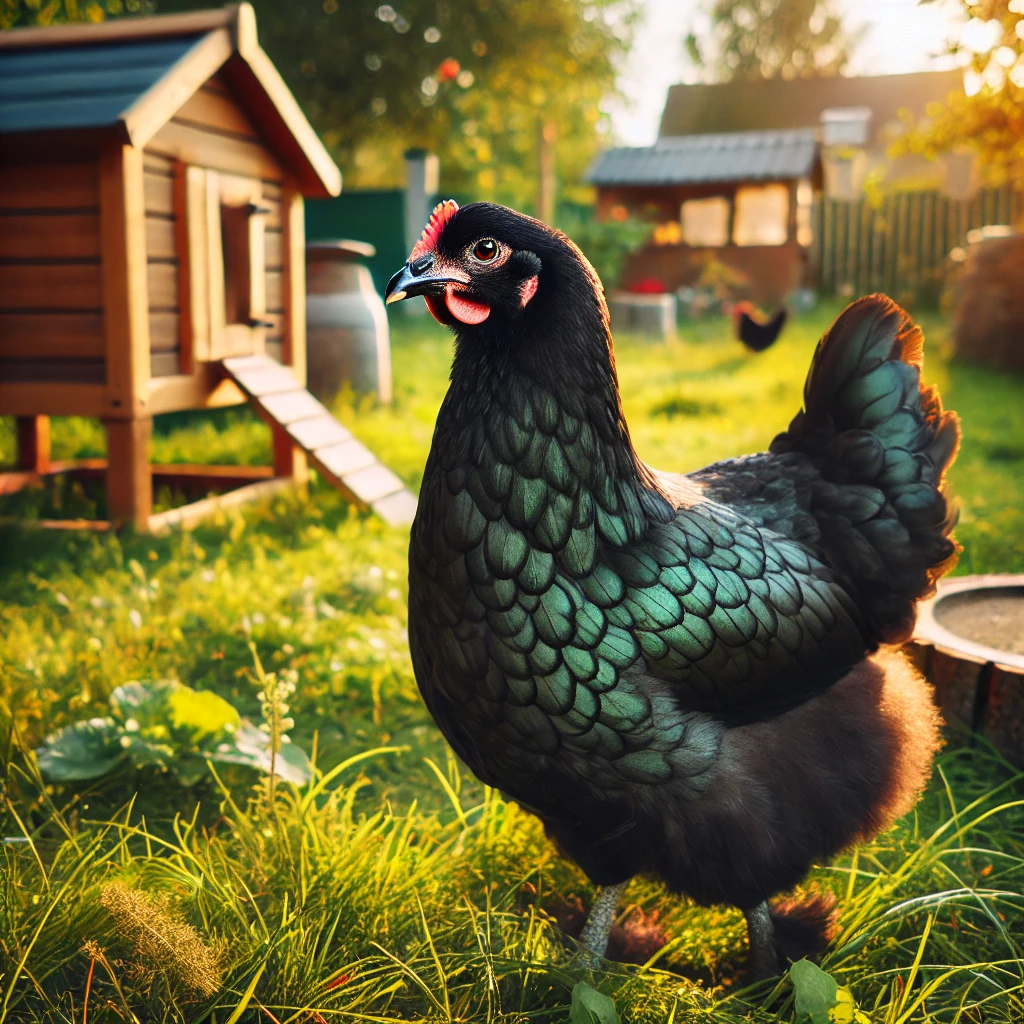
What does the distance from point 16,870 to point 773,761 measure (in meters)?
1.44

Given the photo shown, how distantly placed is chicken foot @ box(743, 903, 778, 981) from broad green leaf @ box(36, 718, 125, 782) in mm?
1505

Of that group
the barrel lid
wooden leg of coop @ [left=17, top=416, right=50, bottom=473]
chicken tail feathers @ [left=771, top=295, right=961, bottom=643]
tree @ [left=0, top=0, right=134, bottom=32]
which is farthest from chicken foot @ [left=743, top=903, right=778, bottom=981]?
the barrel lid

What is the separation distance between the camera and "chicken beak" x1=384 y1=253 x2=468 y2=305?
151 centimetres

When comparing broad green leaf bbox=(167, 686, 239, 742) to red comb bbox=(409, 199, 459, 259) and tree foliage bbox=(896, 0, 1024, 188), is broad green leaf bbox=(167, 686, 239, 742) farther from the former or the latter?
tree foliage bbox=(896, 0, 1024, 188)


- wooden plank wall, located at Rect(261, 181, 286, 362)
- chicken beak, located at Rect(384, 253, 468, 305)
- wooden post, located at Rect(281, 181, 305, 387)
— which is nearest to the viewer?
chicken beak, located at Rect(384, 253, 468, 305)

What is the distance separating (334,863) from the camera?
6.25ft

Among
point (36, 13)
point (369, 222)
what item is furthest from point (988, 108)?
point (369, 222)

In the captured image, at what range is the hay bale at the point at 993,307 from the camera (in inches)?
342

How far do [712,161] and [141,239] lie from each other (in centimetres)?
1349

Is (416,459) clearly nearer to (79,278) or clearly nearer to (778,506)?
(79,278)

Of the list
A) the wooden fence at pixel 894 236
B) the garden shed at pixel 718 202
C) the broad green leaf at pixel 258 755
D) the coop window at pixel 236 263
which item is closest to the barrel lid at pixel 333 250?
the coop window at pixel 236 263

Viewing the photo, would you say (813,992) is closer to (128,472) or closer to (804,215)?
(128,472)

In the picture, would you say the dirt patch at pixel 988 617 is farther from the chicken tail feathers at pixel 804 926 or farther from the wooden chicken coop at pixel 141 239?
the wooden chicken coop at pixel 141 239

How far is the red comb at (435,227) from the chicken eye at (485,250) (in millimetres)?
70
